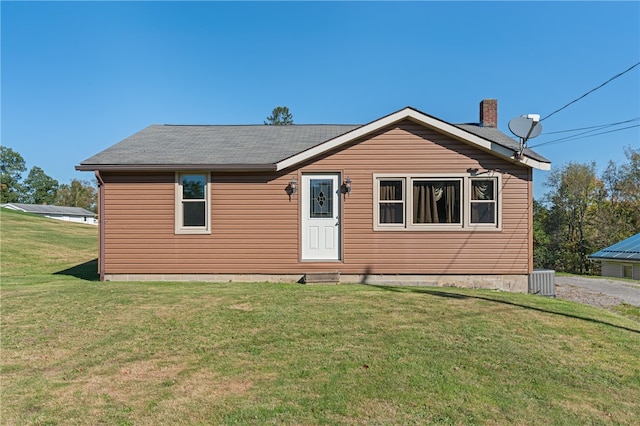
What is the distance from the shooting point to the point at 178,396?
3.50m

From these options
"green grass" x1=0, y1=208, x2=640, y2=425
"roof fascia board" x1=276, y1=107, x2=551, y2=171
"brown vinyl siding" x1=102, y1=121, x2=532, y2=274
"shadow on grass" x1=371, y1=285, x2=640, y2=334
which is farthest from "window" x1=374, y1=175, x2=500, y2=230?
"green grass" x1=0, y1=208, x2=640, y2=425

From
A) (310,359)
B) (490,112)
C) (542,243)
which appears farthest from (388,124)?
(542,243)

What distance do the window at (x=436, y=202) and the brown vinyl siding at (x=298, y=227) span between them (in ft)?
0.56

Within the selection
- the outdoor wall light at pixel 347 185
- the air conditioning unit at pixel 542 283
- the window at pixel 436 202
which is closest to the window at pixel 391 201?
the window at pixel 436 202

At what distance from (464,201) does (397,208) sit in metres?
1.58

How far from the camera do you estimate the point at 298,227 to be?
9281 mm

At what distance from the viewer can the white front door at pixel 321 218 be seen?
30.6 feet

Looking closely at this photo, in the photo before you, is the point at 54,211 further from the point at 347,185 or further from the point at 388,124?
the point at 388,124

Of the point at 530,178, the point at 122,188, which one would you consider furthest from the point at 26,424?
the point at 530,178

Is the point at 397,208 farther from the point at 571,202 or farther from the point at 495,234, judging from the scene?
the point at 571,202

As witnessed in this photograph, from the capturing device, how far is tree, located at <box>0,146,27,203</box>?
75137mm

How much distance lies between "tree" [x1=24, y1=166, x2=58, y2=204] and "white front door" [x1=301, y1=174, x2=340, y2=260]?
86502 mm

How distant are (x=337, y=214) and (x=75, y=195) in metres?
76.8

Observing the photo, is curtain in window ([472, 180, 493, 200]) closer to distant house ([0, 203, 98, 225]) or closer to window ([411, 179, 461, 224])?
window ([411, 179, 461, 224])
